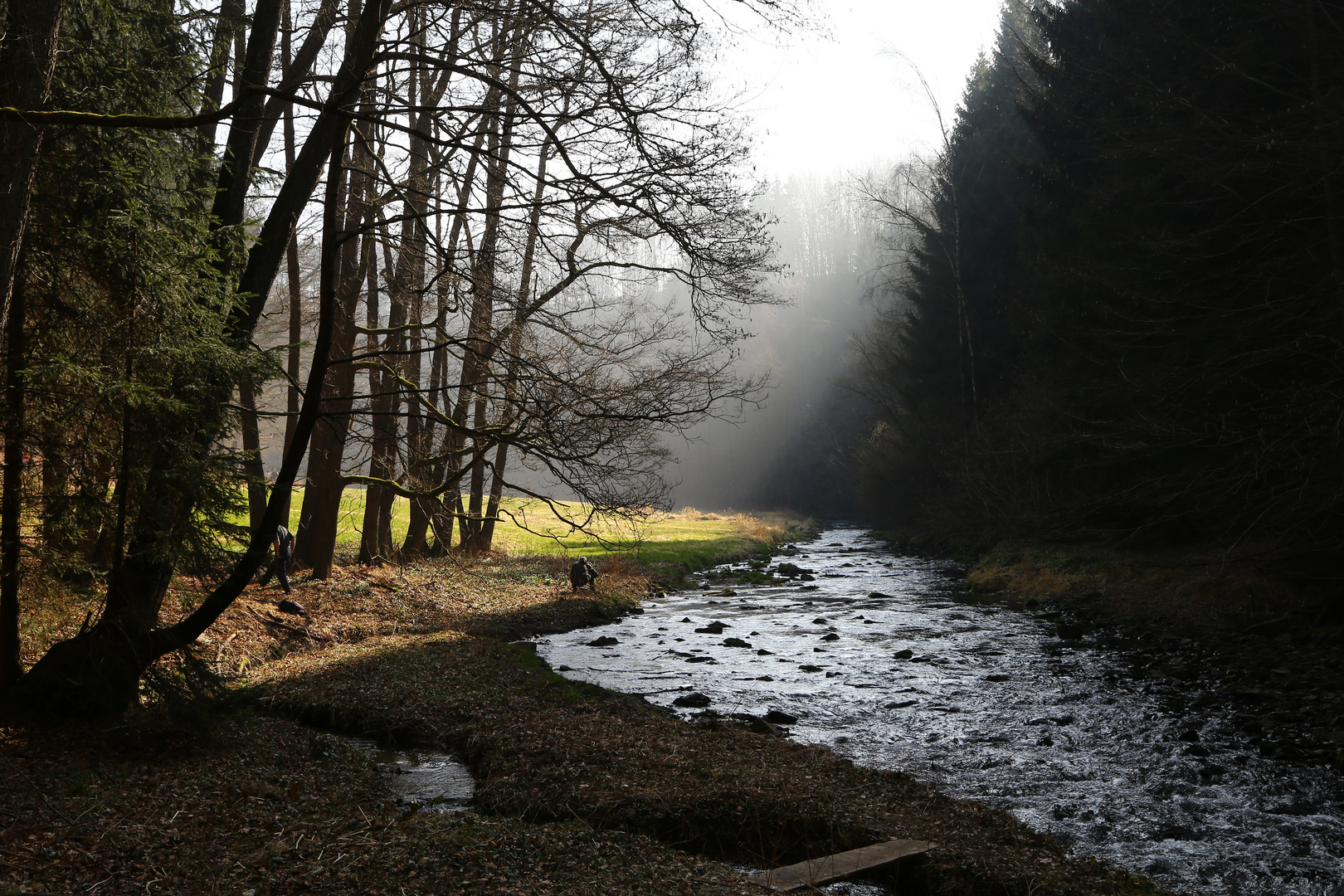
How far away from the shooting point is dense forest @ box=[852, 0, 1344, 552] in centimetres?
1085

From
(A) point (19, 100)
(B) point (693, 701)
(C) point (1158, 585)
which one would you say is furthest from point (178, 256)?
(C) point (1158, 585)

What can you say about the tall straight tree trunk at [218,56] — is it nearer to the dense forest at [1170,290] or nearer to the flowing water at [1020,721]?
the flowing water at [1020,721]

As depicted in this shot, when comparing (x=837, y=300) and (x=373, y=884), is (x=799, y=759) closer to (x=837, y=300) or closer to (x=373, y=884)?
(x=373, y=884)

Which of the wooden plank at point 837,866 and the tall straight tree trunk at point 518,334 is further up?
the tall straight tree trunk at point 518,334

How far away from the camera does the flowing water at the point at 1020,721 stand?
614 centimetres

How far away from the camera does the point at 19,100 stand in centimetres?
518

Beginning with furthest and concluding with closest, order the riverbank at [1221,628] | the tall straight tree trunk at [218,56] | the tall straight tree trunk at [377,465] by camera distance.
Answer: the tall straight tree trunk at [377,465]
the riverbank at [1221,628]
the tall straight tree trunk at [218,56]

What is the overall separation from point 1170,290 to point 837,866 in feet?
42.4

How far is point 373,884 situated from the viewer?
4.45 meters

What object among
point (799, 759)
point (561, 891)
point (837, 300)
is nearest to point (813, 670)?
point (799, 759)

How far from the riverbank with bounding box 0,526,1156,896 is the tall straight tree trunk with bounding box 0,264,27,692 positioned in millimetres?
680

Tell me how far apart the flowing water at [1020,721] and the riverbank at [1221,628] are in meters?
0.37

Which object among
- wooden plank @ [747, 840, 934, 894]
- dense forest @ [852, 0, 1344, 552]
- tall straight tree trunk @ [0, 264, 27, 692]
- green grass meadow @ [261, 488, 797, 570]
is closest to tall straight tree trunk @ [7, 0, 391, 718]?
tall straight tree trunk @ [0, 264, 27, 692]

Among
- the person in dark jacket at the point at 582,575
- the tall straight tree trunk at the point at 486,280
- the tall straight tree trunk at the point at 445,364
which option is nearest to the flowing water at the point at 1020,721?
the person in dark jacket at the point at 582,575
